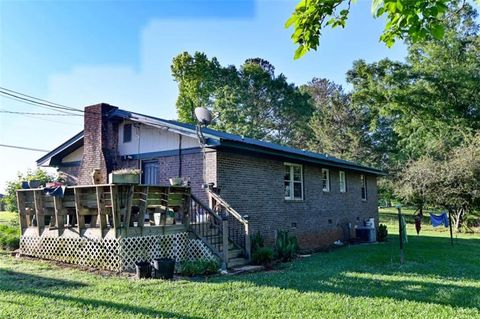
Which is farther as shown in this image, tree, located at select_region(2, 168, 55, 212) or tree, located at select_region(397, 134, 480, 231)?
tree, located at select_region(397, 134, 480, 231)

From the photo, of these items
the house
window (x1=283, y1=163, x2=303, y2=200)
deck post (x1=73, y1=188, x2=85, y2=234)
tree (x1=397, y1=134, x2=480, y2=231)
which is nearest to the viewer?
deck post (x1=73, y1=188, x2=85, y2=234)

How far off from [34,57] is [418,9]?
42.2ft

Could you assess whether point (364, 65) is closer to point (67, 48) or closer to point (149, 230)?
point (67, 48)

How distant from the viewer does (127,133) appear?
41.8 ft

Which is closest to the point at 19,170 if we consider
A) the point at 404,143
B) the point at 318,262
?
the point at 318,262

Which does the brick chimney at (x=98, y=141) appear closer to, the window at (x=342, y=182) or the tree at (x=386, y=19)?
the window at (x=342, y=182)

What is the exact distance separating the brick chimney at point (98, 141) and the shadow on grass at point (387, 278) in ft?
21.7

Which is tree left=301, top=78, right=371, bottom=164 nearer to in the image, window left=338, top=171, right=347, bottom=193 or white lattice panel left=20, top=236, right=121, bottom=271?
window left=338, top=171, right=347, bottom=193

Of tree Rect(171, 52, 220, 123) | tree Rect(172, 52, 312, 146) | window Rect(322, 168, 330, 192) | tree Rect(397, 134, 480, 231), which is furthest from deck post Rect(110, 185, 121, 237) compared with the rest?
tree Rect(171, 52, 220, 123)

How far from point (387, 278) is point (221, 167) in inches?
195

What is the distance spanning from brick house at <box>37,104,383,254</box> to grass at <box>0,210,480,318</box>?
308 cm

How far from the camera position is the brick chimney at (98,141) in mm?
12445

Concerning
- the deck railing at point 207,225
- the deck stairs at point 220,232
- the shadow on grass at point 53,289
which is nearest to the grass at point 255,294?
the shadow on grass at point 53,289

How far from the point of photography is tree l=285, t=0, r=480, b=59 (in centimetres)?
296
